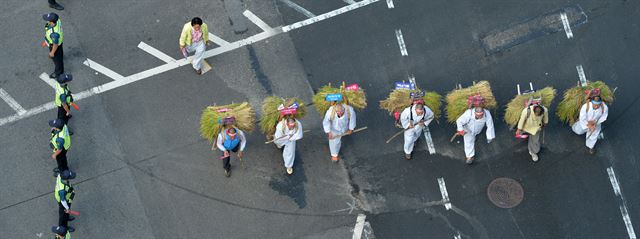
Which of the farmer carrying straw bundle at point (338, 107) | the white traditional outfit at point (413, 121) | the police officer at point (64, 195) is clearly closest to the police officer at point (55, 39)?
the police officer at point (64, 195)

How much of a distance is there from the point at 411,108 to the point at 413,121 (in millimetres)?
251

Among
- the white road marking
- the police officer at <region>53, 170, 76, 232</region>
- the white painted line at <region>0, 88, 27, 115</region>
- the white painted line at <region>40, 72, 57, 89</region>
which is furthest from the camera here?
the white painted line at <region>40, 72, 57, 89</region>

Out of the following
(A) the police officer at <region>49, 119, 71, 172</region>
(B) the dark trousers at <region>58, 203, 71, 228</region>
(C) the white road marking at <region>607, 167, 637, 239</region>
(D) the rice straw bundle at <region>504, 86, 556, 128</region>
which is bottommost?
(C) the white road marking at <region>607, 167, 637, 239</region>

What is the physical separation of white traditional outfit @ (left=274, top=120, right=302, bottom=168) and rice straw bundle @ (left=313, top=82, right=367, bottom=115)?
532 mm

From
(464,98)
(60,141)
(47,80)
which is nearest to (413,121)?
(464,98)

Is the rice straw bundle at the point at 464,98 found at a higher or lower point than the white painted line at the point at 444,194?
higher

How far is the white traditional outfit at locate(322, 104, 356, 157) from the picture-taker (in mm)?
14456

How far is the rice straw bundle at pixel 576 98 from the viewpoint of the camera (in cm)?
1452

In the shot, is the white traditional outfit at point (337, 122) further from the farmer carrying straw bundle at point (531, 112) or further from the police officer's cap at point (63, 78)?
the police officer's cap at point (63, 78)

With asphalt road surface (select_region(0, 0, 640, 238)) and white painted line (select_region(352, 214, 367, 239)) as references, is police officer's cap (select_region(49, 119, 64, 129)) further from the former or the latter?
white painted line (select_region(352, 214, 367, 239))

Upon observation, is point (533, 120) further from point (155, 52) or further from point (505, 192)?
point (155, 52)

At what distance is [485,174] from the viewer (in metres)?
15.4

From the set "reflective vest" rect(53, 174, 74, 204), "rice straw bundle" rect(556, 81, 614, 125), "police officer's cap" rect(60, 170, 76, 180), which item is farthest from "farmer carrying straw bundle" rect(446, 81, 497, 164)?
"reflective vest" rect(53, 174, 74, 204)

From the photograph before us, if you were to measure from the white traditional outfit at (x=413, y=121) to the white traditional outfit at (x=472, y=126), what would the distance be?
1.90 ft
